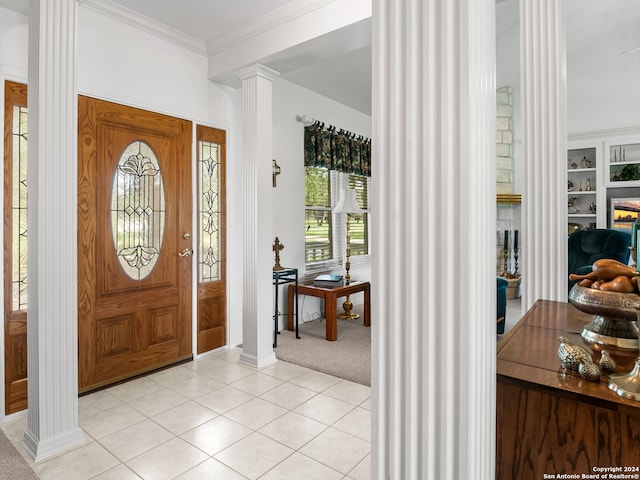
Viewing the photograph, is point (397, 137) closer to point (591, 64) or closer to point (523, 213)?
point (523, 213)

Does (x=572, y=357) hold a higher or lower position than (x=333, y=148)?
lower

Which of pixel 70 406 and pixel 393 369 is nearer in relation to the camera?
pixel 393 369

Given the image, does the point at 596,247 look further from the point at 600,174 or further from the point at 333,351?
the point at 333,351

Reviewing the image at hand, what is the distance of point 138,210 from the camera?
319 cm

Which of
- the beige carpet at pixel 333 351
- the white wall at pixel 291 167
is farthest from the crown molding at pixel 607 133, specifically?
the beige carpet at pixel 333 351

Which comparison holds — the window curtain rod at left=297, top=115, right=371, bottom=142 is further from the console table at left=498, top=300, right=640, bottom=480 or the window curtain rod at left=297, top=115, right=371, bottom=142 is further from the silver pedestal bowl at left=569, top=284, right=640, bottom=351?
the console table at left=498, top=300, right=640, bottom=480

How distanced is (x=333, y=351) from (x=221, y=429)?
152 cm

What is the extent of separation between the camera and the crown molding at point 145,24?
2.88m

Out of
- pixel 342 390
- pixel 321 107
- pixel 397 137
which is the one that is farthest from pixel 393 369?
pixel 321 107

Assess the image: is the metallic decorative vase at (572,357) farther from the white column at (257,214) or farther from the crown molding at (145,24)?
the crown molding at (145,24)

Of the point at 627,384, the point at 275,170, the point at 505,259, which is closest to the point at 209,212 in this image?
the point at 275,170

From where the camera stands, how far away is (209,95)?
3707mm

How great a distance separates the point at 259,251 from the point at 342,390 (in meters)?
1.37

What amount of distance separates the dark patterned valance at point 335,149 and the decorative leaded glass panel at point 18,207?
284 centimetres
